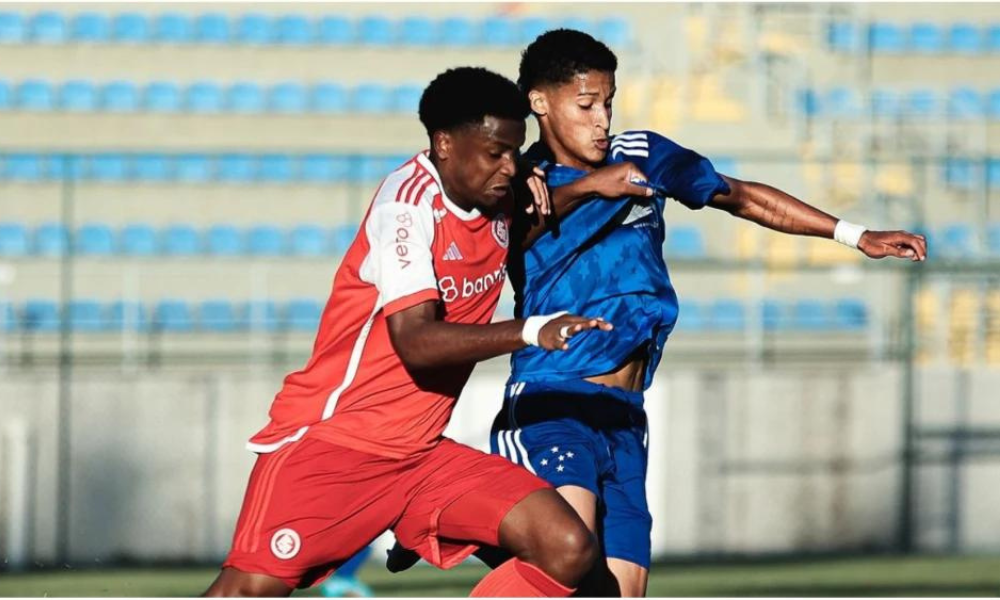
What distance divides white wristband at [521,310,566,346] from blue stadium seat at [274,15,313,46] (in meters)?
18.3

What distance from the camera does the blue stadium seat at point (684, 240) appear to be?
20047 mm

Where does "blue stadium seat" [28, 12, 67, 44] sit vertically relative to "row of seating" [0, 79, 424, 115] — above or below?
above

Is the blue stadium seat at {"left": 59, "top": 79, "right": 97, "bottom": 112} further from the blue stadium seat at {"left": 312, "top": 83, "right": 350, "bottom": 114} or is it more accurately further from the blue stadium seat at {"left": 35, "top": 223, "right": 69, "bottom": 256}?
the blue stadium seat at {"left": 312, "top": 83, "right": 350, "bottom": 114}

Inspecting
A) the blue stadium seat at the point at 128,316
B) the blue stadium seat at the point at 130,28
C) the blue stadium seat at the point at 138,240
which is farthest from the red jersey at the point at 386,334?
the blue stadium seat at the point at 130,28

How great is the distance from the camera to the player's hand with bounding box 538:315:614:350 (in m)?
4.50

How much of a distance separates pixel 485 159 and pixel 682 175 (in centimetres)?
108

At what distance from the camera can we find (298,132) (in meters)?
21.4

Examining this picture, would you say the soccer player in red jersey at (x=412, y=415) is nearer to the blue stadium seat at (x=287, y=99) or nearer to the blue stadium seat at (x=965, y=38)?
the blue stadium seat at (x=287, y=99)

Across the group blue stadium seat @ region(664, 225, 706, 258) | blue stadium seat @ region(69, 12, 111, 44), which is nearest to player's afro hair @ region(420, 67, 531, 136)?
blue stadium seat @ region(664, 225, 706, 258)

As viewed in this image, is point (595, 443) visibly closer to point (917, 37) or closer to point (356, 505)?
point (356, 505)

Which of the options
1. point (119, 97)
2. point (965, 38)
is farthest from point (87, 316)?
point (965, 38)

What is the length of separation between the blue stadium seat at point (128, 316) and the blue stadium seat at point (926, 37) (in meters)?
12.0

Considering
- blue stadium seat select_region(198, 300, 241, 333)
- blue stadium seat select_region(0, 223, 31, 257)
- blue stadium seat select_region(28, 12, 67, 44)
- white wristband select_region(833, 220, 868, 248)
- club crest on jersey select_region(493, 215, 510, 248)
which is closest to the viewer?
club crest on jersey select_region(493, 215, 510, 248)

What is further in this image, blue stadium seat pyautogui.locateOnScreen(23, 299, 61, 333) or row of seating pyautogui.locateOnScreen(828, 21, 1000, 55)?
row of seating pyautogui.locateOnScreen(828, 21, 1000, 55)
